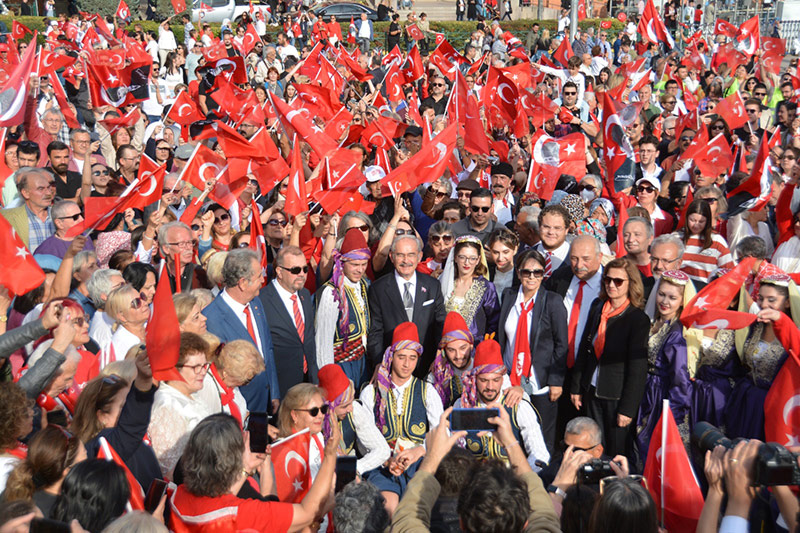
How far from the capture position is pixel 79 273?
6098mm

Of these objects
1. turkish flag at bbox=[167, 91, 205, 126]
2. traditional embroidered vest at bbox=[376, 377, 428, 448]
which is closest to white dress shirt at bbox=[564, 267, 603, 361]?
traditional embroidered vest at bbox=[376, 377, 428, 448]

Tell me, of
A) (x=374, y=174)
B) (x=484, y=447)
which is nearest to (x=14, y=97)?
(x=374, y=174)

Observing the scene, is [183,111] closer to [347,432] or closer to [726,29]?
[347,432]

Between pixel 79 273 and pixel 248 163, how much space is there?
2.39 m

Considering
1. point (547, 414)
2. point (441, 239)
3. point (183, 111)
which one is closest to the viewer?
point (547, 414)

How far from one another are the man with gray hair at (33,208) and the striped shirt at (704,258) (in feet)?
18.6

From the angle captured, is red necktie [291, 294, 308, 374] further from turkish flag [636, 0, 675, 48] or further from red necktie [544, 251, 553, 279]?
turkish flag [636, 0, 675, 48]

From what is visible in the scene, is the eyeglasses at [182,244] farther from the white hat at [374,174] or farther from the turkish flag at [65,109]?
the turkish flag at [65,109]

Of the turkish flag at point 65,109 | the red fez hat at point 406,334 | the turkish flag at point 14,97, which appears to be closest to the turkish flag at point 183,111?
the turkish flag at point 65,109

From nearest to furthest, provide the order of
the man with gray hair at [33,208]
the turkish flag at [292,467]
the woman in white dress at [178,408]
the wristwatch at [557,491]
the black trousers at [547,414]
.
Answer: the wristwatch at [557,491] < the woman in white dress at [178,408] < the turkish flag at [292,467] < the black trousers at [547,414] < the man with gray hair at [33,208]

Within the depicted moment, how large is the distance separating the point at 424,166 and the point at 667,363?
131 inches

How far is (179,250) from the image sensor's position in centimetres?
645

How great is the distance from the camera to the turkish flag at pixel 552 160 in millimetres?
8906

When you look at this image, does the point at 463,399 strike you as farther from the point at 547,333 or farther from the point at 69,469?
the point at 69,469
